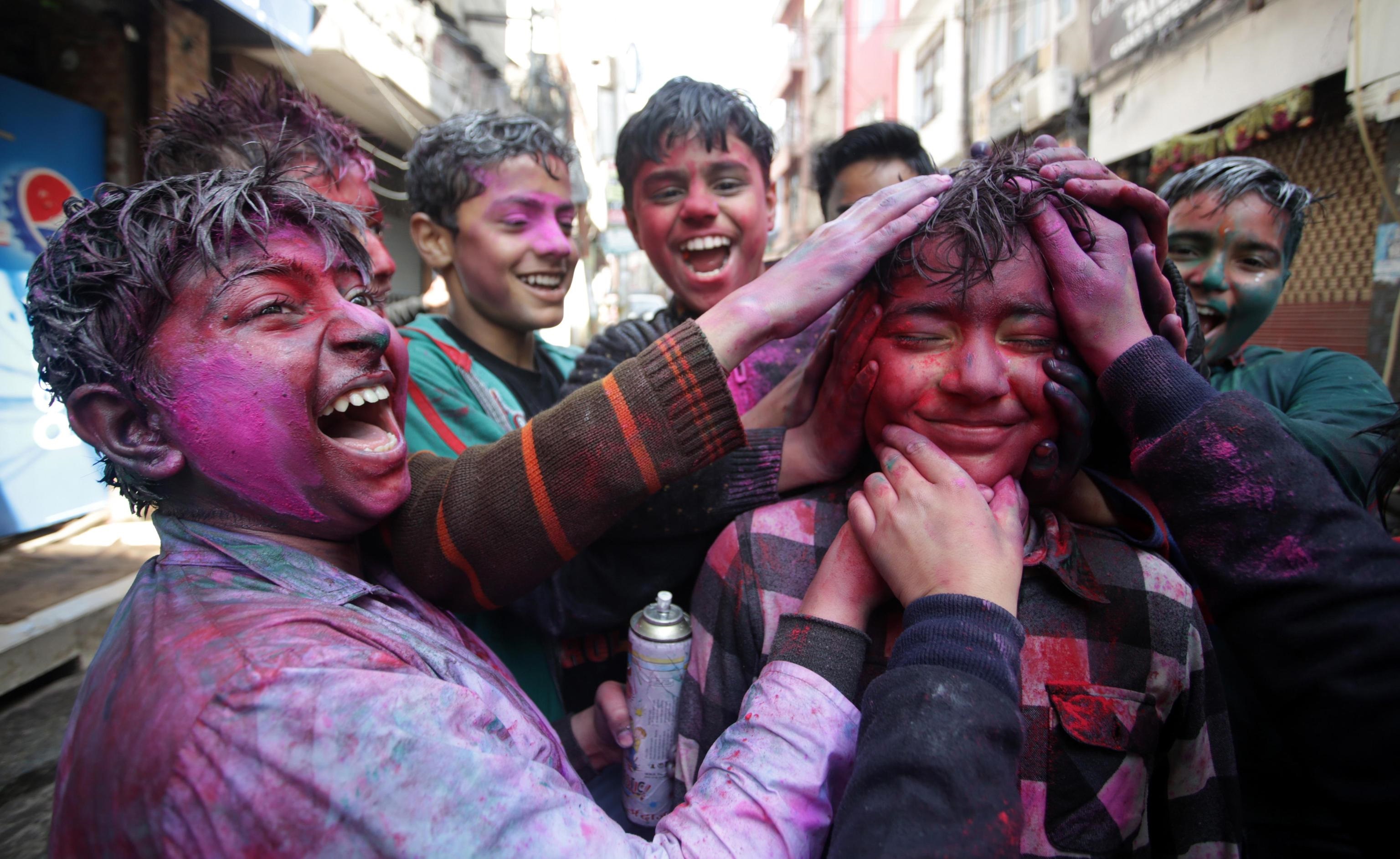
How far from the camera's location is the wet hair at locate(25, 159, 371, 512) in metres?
1.14

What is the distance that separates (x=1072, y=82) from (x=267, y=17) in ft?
31.8

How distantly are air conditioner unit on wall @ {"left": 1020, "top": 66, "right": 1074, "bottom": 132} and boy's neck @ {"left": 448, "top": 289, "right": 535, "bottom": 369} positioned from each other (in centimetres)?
918

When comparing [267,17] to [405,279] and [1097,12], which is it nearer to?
[405,279]

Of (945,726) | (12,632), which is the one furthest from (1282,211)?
(12,632)

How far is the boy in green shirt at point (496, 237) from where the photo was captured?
98.3 inches

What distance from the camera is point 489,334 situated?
2650 mm

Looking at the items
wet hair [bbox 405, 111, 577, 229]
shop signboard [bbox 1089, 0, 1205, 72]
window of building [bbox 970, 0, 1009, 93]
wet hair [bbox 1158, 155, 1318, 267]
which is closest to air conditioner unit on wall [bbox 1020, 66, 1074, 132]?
shop signboard [bbox 1089, 0, 1205, 72]

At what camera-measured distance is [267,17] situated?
16.1 ft

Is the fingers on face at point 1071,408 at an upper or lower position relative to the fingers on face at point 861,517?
upper

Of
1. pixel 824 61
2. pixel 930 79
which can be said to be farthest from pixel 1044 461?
pixel 824 61

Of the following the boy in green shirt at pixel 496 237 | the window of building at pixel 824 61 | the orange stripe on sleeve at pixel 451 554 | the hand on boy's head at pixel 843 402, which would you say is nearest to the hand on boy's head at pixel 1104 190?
the hand on boy's head at pixel 843 402

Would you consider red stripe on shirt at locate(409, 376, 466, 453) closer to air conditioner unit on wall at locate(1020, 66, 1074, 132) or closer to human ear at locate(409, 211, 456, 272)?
human ear at locate(409, 211, 456, 272)

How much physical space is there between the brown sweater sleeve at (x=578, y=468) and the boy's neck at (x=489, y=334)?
134cm

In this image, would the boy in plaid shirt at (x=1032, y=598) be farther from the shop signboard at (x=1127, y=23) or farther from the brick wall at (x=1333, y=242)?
the shop signboard at (x=1127, y=23)
